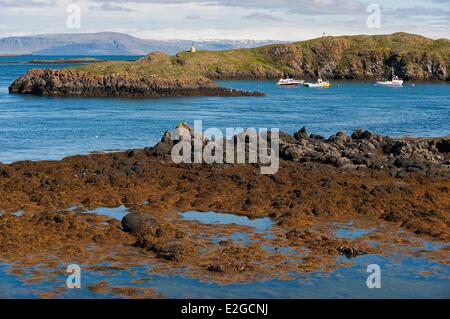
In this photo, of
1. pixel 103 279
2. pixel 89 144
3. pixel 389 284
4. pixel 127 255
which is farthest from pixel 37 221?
pixel 89 144

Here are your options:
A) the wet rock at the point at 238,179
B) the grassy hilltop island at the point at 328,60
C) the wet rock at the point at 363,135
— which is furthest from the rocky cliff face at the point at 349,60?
the wet rock at the point at 238,179

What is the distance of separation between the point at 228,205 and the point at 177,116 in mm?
51505

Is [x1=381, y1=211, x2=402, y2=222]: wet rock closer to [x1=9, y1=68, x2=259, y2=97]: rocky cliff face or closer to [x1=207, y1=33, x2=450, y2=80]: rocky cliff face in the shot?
[x1=9, y1=68, x2=259, y2=97]: rocky cliff face

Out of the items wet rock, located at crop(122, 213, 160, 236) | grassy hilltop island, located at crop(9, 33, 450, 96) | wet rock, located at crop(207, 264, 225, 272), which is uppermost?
grassy hilltop island, located at crop(9, 33, 450, 96)

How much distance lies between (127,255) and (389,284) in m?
10.5

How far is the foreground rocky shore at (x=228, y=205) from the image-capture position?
88.3 feet

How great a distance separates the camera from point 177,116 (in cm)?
8525

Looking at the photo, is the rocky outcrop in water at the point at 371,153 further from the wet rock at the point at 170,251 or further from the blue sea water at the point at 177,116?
the wet rock at the point at 170,251

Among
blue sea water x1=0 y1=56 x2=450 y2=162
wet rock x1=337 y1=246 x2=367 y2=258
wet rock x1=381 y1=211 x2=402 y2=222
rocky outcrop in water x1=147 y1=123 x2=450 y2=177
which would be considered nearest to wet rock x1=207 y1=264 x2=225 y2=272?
wet rock x1=337 y1=246 x2=367 y2=258

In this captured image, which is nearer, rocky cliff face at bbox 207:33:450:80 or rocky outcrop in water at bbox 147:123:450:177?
rocky outcrop in water at bbox 147:123:450:177

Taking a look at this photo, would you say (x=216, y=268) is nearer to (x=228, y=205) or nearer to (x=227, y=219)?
(x=227, y=219)

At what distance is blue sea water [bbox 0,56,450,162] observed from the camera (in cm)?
6080

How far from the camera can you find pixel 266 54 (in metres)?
194

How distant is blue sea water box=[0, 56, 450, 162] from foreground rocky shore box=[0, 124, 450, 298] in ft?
46.0
